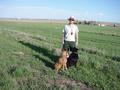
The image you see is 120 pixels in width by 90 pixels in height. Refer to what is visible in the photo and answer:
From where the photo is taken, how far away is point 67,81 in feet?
27.6

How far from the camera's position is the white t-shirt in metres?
9.91

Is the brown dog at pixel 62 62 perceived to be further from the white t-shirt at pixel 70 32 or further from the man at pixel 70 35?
the white t-shirt at pixel 70 32

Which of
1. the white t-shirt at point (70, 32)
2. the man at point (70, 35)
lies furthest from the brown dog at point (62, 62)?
the white t-shirt at point (70, 32)

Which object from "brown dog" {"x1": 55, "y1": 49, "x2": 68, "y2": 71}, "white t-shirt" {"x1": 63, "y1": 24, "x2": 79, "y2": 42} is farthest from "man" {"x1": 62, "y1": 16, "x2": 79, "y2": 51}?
"brown dog" {"x1": 55, "y1": 49, "x2": 68, "y2": 71}

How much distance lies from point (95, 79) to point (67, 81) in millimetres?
974

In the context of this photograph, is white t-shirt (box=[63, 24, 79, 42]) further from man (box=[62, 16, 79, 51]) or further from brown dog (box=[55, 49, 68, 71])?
brown dog (box=[55, 49, 68, 71])

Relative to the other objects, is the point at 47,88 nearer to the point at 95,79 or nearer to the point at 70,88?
the point at 70,88

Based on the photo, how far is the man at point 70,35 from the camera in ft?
32.6

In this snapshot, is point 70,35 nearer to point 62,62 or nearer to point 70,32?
point 70,32

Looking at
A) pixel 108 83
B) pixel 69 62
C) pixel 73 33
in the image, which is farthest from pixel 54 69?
pixel 108 83

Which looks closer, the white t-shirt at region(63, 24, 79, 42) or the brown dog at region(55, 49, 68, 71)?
the brown dog at region(55, 49, 68, 71)

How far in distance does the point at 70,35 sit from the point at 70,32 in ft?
0.49

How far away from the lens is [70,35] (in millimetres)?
10062

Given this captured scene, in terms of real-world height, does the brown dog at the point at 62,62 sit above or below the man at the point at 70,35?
below
